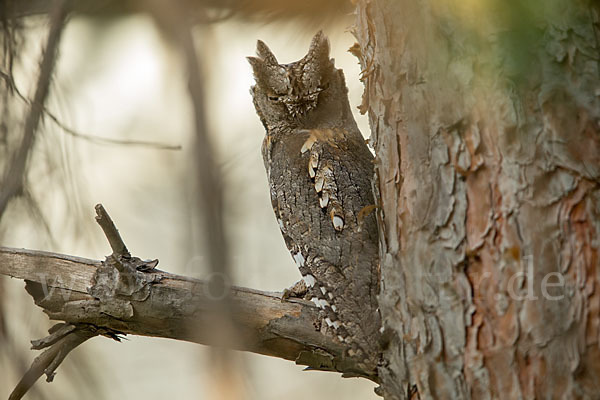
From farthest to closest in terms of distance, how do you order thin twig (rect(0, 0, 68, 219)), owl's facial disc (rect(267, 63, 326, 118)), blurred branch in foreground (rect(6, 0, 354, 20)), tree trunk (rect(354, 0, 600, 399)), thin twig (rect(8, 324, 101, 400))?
1. blurred branch in foreground (rect(6, 0, 354, 20))
2. owl's facial disc (rect(267, 63, 326, 118))
3. thin twig (rect(8, 324, 101, 400))
4. thin twig (rect(0, 0, 68, 219))
5. tree trunk (rect(354, 0, 600, 399))

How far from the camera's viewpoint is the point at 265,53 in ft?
7.61

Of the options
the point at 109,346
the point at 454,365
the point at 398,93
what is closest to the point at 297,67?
the point at 398,93

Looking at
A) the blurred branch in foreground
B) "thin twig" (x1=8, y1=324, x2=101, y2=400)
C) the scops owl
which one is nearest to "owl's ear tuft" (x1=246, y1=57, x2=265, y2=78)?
the scops owl

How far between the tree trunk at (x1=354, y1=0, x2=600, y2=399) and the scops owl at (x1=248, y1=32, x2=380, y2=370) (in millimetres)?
350

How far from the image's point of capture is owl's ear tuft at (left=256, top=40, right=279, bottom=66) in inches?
91.1

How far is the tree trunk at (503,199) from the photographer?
1365 mm

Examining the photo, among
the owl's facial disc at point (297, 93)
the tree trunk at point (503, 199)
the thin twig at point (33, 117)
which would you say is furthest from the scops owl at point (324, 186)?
the thin twig at point (33, 117)

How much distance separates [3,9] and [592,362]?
224cm

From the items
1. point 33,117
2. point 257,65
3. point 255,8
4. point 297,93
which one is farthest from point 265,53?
point 33,117

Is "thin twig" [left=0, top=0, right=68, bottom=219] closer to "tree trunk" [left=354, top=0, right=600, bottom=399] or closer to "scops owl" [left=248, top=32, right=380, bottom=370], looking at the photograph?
"scops owl" [left=248, top=32, right=380, bottom=370]

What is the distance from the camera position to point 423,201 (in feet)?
5.08

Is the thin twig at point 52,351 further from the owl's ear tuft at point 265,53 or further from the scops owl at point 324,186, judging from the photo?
the owl's ear tuft at point 265,53

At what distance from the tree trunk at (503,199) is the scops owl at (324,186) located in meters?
0.35

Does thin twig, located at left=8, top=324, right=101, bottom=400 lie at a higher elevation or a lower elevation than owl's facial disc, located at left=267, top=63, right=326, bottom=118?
lower
